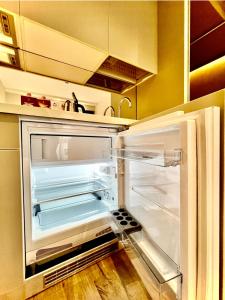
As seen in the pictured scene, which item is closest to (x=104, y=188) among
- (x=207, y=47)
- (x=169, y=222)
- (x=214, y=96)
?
(x=169, y=222)

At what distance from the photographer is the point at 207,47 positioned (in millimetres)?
1063

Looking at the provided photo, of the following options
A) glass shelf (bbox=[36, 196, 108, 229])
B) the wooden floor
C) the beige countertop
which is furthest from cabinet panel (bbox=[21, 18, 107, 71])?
the wooden floor

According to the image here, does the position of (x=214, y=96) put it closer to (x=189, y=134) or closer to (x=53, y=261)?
(x=189, y=134)

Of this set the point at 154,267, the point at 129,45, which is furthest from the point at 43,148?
the point at 129,45

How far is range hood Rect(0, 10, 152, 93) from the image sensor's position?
0.85m

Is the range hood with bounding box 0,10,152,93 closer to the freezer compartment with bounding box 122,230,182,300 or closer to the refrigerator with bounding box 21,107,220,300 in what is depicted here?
the refrigerator with bounding box 21,107,220,300

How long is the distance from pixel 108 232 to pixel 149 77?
1377mm

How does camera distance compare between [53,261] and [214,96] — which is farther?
[53,261]

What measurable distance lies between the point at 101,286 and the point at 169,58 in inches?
64.5

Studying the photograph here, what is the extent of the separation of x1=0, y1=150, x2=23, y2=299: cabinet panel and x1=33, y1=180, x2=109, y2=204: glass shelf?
0.65 feet

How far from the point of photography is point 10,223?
681 millimetres

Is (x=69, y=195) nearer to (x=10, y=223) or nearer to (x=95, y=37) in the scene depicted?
(x=10, y=223)

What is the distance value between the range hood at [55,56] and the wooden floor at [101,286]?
139 centimetres

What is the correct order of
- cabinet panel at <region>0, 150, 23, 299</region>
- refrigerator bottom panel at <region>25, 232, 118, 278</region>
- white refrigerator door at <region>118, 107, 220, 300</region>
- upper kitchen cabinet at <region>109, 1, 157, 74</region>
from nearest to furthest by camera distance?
white refrigerator door at <region>118, 107, 220, 300</region>, cabinet panel at <region>0, 150, 23, 299</region>, refrigerator bottom panel at <region>25, 232, 118, 278</region>, upper kitchen cabinet at <region>109, 1, 157, 74</region>
